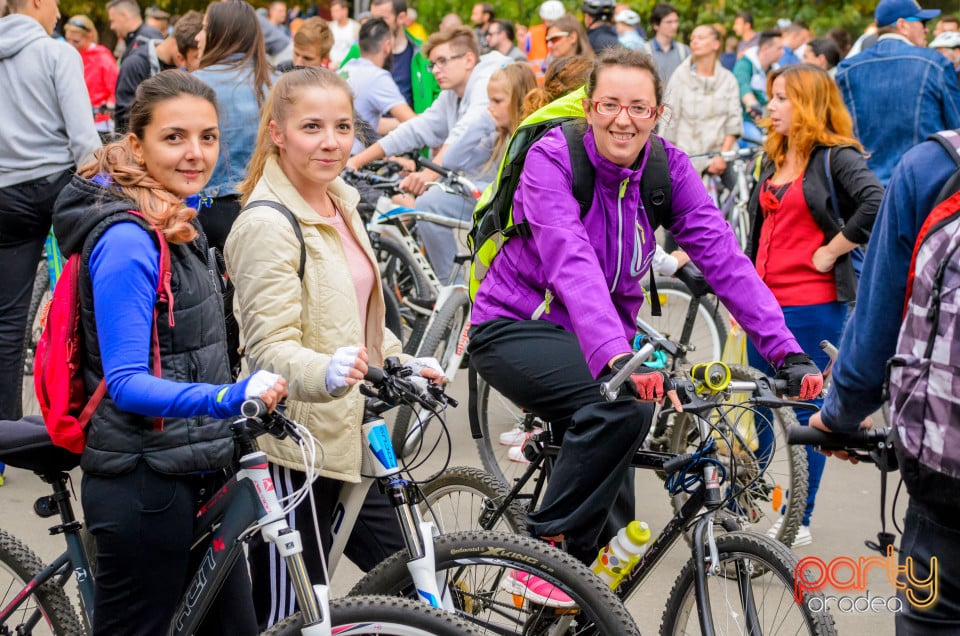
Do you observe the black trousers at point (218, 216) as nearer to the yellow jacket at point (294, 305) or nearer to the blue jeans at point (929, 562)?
the yellow jacket at point (294, 305)

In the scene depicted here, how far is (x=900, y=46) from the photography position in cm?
720

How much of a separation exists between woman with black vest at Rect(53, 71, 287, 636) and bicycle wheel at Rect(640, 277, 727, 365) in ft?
11.5

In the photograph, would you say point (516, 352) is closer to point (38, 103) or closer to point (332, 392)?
point (332, 392)

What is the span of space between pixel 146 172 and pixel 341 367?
745 millimetres

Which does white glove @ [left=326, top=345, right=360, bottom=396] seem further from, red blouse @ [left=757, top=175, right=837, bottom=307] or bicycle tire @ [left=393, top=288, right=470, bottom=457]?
bicycle tire @ [left=393, top=288, right=470, bottom=457]

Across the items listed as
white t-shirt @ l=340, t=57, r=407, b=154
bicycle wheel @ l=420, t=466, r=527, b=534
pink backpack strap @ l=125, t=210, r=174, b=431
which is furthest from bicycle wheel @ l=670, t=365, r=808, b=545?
white t-shirt @ l=340, t=57, r=407, b=154

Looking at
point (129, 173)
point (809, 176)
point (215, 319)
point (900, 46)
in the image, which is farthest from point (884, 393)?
point (900, 46)

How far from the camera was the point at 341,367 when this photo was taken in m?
2.67

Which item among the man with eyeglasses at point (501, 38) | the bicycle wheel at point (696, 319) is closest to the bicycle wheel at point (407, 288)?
the bicycle wheel at point (696, 319)

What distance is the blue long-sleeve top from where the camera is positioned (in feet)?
7.53

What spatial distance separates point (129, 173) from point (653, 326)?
142 inches

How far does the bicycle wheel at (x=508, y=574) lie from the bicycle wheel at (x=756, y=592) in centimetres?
39

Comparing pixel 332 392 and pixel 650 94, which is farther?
pixel 650 94

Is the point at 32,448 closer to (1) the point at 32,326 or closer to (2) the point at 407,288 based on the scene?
(1) the point at 32,326
